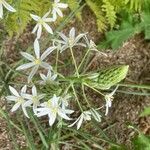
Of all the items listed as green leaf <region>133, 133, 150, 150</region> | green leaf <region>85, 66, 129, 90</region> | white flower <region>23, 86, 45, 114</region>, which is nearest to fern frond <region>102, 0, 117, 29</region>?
green leaf <region>133, 133, 150, 150</region>

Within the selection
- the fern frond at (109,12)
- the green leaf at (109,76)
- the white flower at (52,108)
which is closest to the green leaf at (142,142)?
the white flower at (52,108)

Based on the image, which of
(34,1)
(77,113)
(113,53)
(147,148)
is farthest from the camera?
(113,53)

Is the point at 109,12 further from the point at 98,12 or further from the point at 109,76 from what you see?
the point at 109,76

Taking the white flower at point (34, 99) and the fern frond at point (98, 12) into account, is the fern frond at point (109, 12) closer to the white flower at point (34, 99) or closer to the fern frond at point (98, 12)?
the fern frond at point (98, 12)

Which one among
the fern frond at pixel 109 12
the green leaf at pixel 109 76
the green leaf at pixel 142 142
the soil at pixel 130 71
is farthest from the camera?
the soil at pixel 130 71

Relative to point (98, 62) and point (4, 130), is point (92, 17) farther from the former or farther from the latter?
point (4, 130)

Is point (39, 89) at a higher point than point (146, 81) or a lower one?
higher

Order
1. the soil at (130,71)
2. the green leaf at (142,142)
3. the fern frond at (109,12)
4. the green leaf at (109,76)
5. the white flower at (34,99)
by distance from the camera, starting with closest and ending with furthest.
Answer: the green leaf at (109,76), the white flower at (34,99), the green leaf at (142,142), the fern frond at (109,12), the soil at (130,71)

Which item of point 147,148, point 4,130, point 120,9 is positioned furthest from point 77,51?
point 147,148
